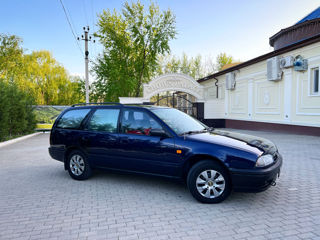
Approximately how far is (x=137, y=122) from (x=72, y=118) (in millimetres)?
1872

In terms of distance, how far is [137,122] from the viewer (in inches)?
181

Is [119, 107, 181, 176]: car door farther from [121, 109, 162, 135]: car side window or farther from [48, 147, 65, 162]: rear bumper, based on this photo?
[48, 147, 65, 162]: rear bumper

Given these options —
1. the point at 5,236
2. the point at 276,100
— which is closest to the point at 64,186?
the point at 5,236

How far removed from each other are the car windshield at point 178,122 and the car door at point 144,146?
213 millimetres

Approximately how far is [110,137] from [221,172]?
2309 millimetres

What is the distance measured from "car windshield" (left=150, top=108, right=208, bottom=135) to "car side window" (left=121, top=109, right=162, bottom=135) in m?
0.19

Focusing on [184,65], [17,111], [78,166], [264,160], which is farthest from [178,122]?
Answer: [184,65]

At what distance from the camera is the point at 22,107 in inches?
535

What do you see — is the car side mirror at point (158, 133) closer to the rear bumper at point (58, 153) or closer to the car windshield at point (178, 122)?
the car windshield at point (178, 122)

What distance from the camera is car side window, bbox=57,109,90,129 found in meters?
5.36

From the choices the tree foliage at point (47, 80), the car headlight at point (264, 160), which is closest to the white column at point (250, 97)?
the car headlight at point (264, 160)

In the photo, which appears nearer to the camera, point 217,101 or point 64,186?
point 64,186

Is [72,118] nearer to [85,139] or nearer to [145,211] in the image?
[85,139]

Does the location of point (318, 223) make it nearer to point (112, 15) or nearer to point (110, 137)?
point (110, 137)
